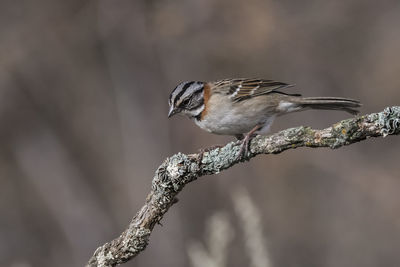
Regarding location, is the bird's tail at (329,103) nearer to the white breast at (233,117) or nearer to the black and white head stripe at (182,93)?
the white breast at (233,117)

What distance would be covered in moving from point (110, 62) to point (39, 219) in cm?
253

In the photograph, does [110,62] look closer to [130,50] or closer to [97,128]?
[130,50]

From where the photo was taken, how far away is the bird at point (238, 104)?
5016 mm

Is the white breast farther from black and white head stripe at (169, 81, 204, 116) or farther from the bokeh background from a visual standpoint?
the bokeh background

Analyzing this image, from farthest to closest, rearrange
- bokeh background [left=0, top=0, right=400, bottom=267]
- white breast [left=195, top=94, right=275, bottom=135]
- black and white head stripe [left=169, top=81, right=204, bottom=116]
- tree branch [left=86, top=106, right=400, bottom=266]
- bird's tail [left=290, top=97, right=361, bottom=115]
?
1. bokeh background [left=0, top=0, right=400, bottom=267]
2. black and white head stripe [left=169, top=81, right=204, bottom=116]
3. white breast [left=195, top=94, right=275, bottom=135]
4. bird's tail [left=290, top=97, right=361, bottom=115]
5. tree branch [left=86, top=106, right=400, bottom=266]

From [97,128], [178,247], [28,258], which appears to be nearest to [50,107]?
[97,128]

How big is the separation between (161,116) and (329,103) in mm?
4263

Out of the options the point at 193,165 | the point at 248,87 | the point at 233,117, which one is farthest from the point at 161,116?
the point at 193,165

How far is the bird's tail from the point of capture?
4.69 metres

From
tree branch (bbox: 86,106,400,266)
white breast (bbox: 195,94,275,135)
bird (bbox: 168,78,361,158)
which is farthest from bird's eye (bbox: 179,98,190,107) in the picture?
tree branch (bbox: 86,106,400,266)

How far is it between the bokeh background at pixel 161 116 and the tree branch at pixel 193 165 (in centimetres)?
496

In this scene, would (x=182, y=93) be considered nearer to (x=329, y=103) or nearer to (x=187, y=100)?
(x=187, y=100)

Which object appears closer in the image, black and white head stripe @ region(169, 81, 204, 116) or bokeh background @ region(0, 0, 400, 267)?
black and white head stripe @ region(169, 81, 204, 116)

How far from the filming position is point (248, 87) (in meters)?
5.46
